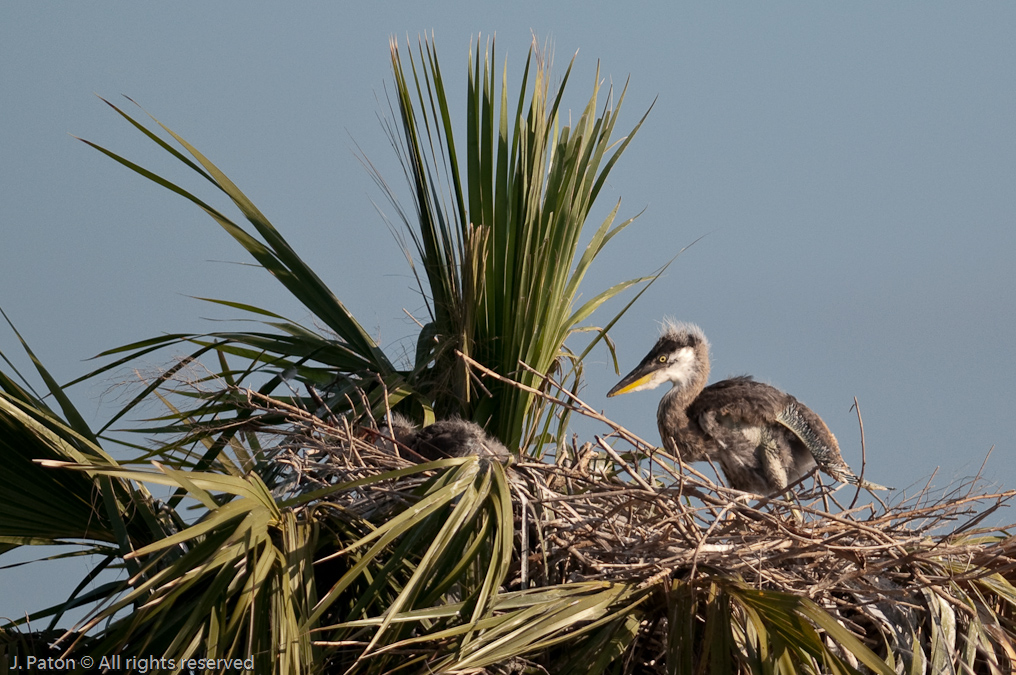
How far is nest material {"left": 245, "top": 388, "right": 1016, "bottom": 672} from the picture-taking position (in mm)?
3166

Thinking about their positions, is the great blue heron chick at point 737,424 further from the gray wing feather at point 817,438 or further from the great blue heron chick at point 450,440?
the great blue heron chick at point 450,440

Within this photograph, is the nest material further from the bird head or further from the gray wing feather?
the bird head

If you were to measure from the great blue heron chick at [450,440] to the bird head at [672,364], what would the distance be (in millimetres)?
2211

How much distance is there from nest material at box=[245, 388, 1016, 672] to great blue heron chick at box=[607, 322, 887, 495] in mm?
2032

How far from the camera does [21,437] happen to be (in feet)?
10.9

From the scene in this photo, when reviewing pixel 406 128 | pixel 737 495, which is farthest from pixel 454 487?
pixel 406 128

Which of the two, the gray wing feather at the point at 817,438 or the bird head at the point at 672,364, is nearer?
the gray wing feather at the point at 817,438

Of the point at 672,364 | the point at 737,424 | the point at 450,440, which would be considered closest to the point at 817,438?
the point at 737,424

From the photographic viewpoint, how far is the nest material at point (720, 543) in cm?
317

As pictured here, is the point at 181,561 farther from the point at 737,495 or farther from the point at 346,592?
the point at 737,495

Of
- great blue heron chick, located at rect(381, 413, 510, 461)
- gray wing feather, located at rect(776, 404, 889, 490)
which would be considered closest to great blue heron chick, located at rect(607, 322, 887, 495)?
gray wing feather, located at rect(776, 404, 889, 490)

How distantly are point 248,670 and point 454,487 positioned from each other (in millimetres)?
727

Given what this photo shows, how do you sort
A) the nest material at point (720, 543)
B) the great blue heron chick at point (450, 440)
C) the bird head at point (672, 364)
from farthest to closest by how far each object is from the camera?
the bird head at point (672, 364) < the great blue heron chick at point (450, 440) < the nest material at point (720, 543)

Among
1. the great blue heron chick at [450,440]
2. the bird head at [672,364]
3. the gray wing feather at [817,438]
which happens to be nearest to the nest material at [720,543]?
the great blue heron chick at [450,440]
